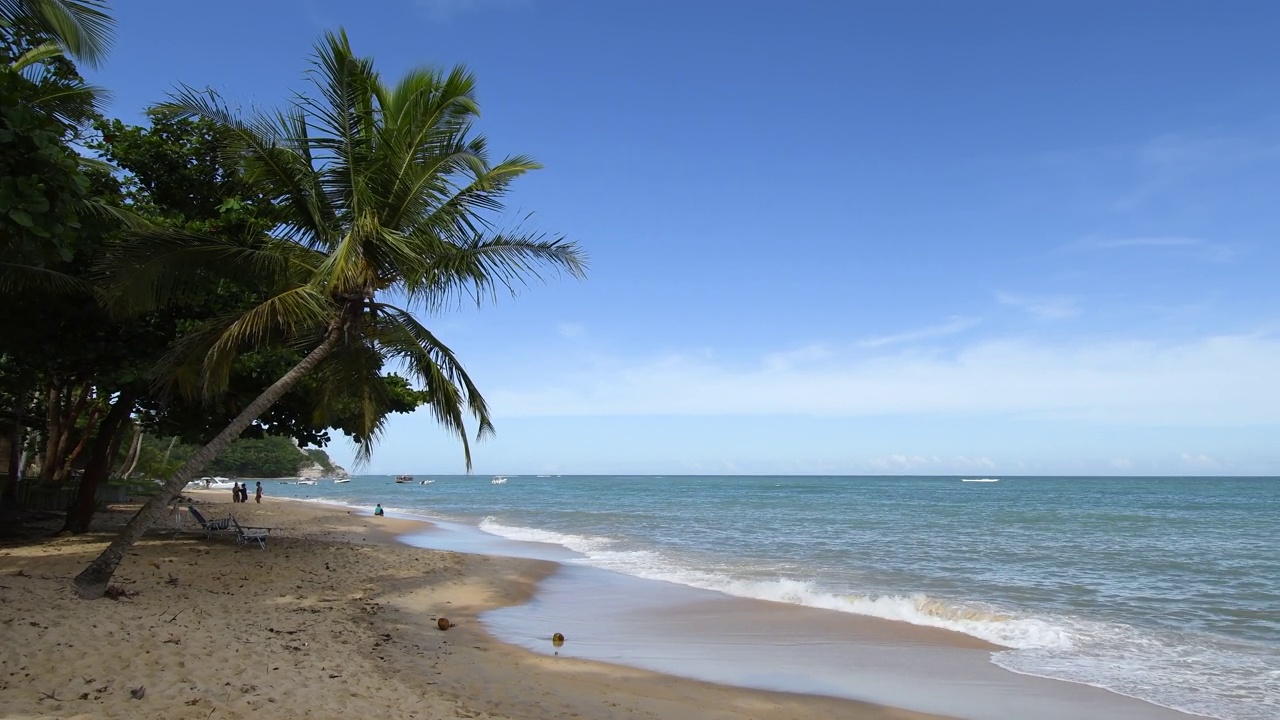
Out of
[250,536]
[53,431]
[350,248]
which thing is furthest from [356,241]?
[53,431]

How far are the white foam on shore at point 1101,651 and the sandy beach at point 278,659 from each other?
2962mm

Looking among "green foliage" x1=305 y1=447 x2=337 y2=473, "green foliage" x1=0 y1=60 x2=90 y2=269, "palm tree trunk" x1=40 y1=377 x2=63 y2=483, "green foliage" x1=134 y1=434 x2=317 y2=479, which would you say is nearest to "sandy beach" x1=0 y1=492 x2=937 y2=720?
"green foliage" x1=0 y1=60 x2=90 y2=269

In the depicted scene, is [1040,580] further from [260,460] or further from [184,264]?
[260,460]

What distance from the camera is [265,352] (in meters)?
11.3

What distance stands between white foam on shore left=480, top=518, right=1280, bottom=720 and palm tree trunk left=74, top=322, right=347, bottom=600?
8314mm

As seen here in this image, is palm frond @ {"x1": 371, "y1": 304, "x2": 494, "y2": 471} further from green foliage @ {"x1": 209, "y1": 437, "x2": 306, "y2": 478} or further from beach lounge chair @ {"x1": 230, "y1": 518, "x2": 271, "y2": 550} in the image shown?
green foliage @ {"x1": 209, "y1": 437, "x2": 306, "y2": 478}

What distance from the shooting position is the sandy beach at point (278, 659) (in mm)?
5129

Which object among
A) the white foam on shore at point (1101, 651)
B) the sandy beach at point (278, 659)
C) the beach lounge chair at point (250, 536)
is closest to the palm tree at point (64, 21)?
the sandy beach at point (278, 659)

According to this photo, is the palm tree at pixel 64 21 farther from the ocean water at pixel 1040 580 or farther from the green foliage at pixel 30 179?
the ocean water at pixel 1040 580

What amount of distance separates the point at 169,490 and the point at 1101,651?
36.1 feet

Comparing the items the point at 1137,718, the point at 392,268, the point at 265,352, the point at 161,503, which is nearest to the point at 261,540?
the point at 265,352

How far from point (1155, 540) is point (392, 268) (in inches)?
1033

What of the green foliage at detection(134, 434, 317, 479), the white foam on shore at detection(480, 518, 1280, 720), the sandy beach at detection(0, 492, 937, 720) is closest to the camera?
the sandy beach at detection(0, 492, 937, 720)

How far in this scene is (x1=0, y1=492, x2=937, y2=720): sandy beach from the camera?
513 centimetres
